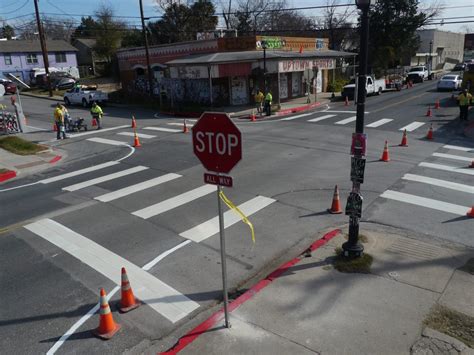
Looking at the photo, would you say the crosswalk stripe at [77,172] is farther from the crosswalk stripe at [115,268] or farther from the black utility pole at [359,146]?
the black utility pole at [359,146]

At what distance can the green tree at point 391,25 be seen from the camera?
54812 mm

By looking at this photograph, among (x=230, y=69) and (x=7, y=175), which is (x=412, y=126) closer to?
(x=230, y=69)

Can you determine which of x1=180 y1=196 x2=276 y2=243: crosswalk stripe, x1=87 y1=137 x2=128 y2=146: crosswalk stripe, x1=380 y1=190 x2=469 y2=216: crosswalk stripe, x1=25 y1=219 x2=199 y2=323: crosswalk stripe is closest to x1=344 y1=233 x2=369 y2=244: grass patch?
x1=180 y1=196 x2=276 y2=243: crosswalk stripe

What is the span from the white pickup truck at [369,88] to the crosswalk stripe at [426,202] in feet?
79.5

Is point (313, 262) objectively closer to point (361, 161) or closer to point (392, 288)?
point (392, 288)

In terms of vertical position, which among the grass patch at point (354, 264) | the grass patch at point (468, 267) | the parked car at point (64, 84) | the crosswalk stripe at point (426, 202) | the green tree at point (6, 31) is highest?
the green tree at point (6, 31)

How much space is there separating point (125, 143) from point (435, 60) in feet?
271

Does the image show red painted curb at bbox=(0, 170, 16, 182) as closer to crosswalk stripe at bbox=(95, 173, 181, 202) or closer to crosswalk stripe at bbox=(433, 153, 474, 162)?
crosswalk stripe at bbox=(95, 173, 181, 202)

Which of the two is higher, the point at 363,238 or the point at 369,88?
the point at 369,88

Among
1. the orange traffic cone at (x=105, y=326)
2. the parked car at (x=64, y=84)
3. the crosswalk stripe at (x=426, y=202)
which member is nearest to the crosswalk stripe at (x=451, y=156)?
the crosswalk stripe at (x=426, y=202)

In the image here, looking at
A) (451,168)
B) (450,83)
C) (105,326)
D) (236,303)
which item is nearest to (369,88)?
(450,83)

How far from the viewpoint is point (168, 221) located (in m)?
9.04

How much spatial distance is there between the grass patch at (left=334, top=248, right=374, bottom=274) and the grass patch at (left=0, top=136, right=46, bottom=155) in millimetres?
14538

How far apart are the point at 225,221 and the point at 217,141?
4529 mm
